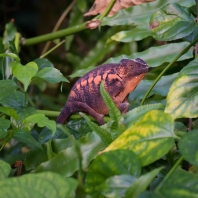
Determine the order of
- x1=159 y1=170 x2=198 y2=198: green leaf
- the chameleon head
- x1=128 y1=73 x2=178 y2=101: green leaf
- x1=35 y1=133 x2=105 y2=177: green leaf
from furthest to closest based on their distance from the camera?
x1=128 y1=73 x2=178 y2=101: green leaf → the chameleon head → x1=35 y1=133 x2=105 y2=177: green leaf → x1=159 y1=170 x2=198 y2=198: green leaf

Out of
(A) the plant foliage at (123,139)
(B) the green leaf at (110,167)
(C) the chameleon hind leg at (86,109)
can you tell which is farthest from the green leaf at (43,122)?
(C) the chameleon hind leg at (86,109)

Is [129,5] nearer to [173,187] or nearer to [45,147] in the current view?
[45,147]

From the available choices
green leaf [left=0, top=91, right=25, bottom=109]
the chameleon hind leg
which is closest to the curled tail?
the chameleon hind leg

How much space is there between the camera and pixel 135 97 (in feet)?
3.56

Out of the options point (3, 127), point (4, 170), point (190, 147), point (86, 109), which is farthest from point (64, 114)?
point (190, 147)

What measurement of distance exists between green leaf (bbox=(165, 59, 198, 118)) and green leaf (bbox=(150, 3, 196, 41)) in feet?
0.32

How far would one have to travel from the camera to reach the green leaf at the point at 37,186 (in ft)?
1.75

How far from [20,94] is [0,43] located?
0.77 ft

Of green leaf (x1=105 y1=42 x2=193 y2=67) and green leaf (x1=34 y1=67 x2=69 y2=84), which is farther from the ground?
green leaf (x1=34 y1=67 x2=69 y2=84)

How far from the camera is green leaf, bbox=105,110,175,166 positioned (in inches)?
23.1

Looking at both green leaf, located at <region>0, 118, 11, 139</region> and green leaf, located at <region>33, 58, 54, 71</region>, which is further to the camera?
green leaf, located at <region>33, 58, 54, 71</region>

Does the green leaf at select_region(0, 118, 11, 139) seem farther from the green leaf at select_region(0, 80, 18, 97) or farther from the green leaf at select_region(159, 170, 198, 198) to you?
the green leaf at select_region(159, 170, 198, 198)

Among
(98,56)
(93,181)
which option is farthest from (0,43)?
(98,56)

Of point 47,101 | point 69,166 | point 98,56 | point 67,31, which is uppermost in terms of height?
point 67,31
